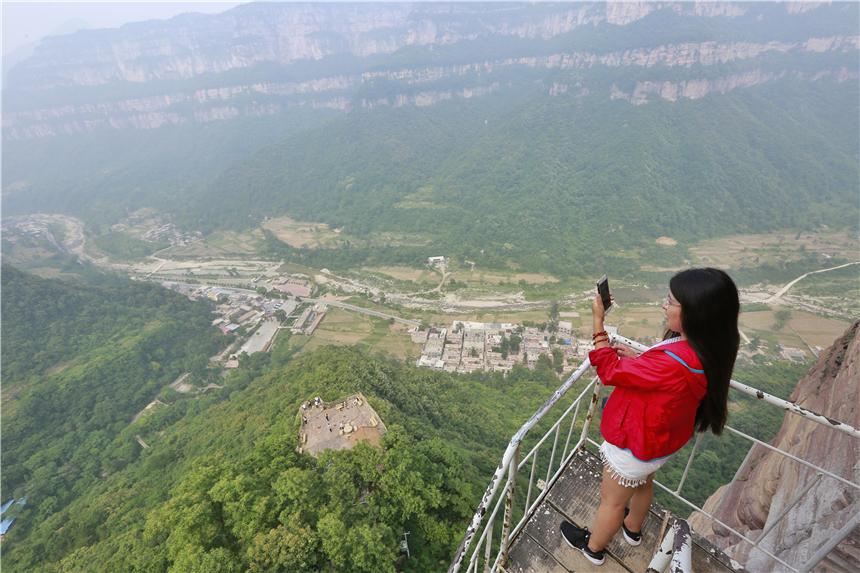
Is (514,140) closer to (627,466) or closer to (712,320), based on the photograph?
(712,320)

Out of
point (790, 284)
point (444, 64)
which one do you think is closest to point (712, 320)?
point (790, 284)

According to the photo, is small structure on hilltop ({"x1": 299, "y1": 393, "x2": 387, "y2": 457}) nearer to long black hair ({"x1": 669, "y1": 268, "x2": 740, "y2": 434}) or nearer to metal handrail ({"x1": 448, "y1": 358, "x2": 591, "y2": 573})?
metal handrail ({"x1": 448, "y1": 358, "x2": 591, "y2": 573})

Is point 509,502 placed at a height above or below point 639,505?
above

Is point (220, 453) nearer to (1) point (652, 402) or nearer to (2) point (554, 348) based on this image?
(1) point (652, 402)

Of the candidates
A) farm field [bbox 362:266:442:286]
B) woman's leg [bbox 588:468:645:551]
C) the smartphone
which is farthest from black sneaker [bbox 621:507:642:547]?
farm field [bbox 362:266:442:286]

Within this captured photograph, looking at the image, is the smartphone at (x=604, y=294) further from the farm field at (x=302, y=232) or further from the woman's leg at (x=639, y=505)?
the farm field at (x=302, y=232)

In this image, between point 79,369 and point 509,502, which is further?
point 79,369

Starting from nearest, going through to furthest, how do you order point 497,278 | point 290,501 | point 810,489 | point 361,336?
point 810,489, point 290,501, point 361,336, point 497,278
